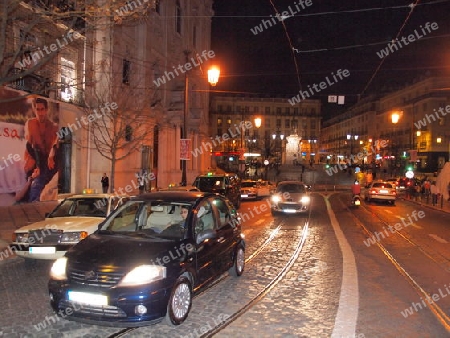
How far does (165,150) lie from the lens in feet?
112

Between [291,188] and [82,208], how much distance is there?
38.1 feet

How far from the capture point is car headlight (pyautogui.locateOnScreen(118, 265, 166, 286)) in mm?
5297

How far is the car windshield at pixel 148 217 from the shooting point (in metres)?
6.80

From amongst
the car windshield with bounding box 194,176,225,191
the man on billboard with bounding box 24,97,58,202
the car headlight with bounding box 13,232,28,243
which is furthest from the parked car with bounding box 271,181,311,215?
the car headlight with bounding box 13,232,28,243

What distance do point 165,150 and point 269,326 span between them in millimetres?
29173

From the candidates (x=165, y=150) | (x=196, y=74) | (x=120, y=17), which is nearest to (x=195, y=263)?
(x=120, y=17)

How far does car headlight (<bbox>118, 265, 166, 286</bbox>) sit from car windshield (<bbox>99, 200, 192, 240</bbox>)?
3.76 ft

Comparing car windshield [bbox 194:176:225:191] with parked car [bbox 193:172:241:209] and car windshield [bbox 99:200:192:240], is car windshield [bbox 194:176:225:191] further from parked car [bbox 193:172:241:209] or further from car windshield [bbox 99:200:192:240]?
car windshield [bbox 99:200:192:240]

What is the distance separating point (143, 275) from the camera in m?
5.38

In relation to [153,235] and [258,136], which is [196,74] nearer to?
[153,235]

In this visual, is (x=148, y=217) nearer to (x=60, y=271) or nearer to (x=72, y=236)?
(x=60, y=271)

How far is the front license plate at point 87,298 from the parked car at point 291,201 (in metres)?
14.8

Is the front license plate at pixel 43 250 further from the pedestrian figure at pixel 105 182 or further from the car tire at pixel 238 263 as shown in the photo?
the pedestrian figure at pixel 105 182

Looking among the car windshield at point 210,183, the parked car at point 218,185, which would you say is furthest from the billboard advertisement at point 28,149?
the parked car at point 218,185
